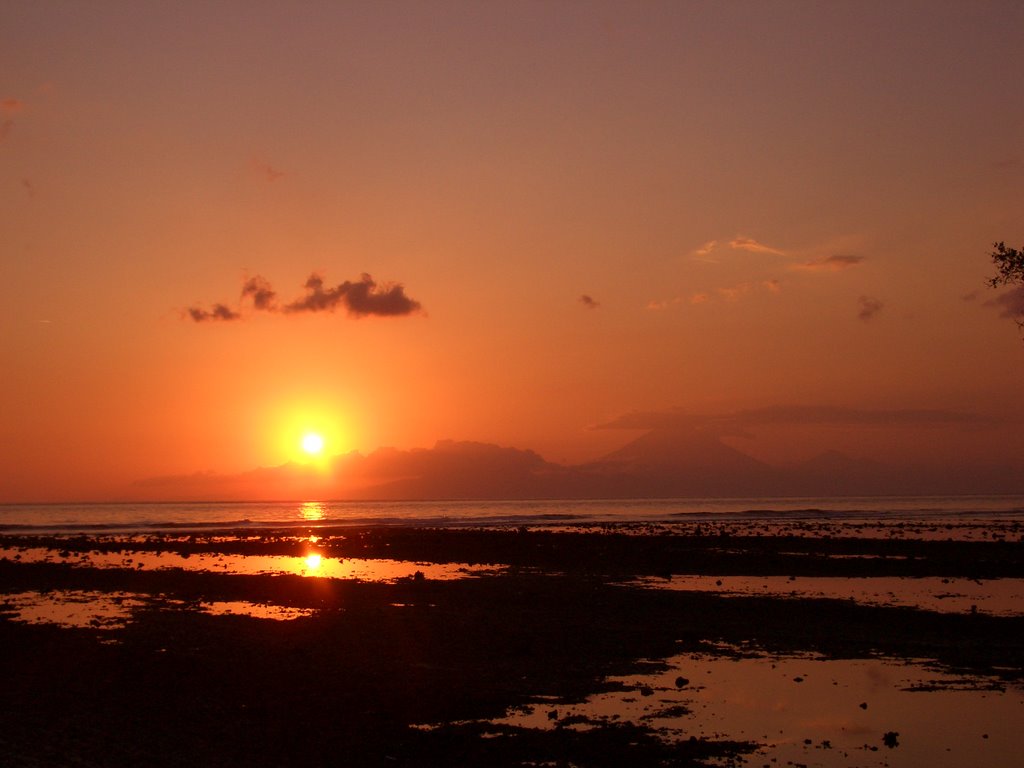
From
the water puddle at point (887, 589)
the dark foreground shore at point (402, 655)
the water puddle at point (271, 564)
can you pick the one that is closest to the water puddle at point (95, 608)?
the dark foreground shore at point (402, 655)

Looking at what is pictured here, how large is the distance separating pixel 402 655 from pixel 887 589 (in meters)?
19.2

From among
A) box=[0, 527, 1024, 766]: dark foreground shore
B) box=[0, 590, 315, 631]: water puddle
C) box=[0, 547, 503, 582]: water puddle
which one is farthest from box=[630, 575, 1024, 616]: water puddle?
box=[0, 590, 315, 631]: water puddle

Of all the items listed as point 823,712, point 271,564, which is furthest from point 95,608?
point 823,712

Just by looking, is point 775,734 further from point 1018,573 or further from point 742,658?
point 1018,573

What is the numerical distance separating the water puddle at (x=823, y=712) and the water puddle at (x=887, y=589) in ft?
33.6

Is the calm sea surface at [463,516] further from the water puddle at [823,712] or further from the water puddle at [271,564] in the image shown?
the water puddle at [823,712]

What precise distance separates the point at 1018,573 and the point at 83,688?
33912 millimetres

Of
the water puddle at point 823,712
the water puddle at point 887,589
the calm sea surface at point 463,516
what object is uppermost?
the water puddle at point 823,712

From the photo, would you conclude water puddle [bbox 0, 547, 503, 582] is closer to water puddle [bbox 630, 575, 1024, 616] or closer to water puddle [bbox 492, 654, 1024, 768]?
water puddle [bbox 630, 575, 1024, 616]

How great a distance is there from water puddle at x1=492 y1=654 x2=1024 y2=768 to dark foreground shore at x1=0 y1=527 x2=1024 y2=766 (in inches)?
20.4

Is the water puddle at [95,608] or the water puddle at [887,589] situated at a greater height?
the water puddle at [95,608]

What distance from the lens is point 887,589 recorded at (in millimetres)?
31562

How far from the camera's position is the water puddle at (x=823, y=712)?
41.8ft

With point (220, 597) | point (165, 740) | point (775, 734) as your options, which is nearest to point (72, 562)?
point (220, 597)
